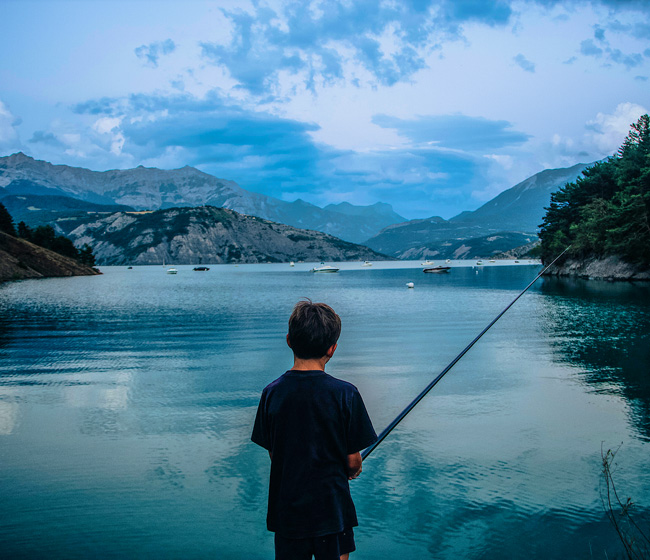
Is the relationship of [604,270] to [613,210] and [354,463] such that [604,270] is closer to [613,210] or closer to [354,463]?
[613,210]

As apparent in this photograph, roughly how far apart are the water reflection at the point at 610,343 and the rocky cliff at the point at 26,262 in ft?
252

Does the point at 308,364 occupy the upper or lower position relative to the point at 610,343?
upper

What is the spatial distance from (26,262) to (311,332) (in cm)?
10107

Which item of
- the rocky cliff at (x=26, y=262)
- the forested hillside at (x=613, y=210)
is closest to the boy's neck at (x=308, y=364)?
the forested hillside at (x=613, y=210)

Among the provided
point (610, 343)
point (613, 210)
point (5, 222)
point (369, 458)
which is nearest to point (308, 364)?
point (369, 458)

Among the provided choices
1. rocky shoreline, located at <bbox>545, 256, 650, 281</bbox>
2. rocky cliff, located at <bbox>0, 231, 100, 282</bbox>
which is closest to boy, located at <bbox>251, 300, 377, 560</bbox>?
rocky shoreline, located at <bbox>545, 256, 650, 281</bbox>

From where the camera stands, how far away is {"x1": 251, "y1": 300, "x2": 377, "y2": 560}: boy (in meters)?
3.44

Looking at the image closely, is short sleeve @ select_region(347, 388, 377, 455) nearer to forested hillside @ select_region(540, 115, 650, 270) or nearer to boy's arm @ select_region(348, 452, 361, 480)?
boy's arm @ select_region(348, 452, 361, 480)

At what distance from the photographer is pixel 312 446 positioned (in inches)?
137

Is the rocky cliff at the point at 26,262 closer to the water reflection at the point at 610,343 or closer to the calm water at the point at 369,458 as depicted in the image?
the calm water at the point at 369,458

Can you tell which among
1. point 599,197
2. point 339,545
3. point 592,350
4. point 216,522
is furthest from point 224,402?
point 599,197

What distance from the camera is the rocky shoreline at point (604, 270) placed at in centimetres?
6223

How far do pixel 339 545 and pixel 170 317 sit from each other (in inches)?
1254

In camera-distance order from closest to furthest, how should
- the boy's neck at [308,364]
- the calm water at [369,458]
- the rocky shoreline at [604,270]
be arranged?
the boy's neck at [308,364]
the calm water at [369,458]
the rocky shoreline at [604,270]
